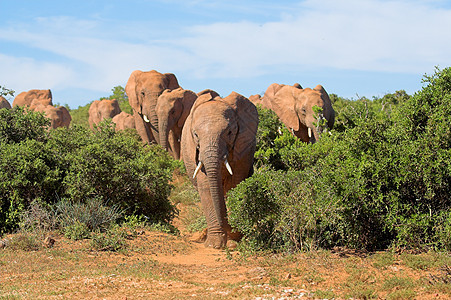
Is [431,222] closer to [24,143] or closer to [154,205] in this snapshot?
[154,205]

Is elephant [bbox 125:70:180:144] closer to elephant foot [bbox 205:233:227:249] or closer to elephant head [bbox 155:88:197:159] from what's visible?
elephant head [bbox 155:88:197:159]

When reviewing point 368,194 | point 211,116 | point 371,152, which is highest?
point 211,116

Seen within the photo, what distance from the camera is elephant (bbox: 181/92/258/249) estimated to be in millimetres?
9906

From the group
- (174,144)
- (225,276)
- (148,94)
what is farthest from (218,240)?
(148,94)

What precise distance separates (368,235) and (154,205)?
5.31 metres

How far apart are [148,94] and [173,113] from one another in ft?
10.9

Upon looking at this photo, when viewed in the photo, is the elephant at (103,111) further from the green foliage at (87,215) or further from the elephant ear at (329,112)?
the green foliage at (87,215)

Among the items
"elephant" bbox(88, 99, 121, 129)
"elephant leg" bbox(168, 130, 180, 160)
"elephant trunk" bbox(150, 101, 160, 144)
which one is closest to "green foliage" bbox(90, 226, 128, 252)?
"elephant leg" bbox(168, 130, 180, 160)

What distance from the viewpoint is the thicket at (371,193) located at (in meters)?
8.06

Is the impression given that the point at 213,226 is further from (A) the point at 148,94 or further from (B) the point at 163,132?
(A) the point at 148,94

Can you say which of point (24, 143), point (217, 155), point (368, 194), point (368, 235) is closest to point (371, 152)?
point (368, 194)

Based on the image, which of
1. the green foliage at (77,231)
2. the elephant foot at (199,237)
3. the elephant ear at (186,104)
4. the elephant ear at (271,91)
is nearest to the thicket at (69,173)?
the green foliage at (77,231)

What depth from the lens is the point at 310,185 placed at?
8.68m

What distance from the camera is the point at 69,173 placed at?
448 inches
